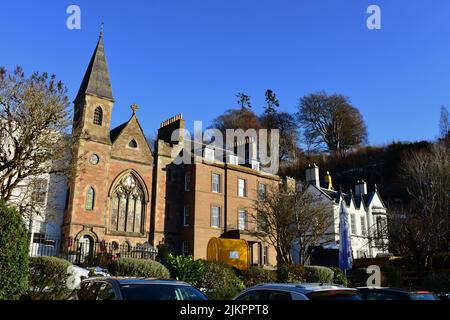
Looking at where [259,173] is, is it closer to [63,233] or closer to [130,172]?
[130,172]

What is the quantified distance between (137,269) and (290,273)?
8.44m

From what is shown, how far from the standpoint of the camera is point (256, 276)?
22.0m

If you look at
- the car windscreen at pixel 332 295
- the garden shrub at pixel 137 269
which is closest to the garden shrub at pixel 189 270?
the garden shrub at pixel 137 269

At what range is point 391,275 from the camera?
23.8m

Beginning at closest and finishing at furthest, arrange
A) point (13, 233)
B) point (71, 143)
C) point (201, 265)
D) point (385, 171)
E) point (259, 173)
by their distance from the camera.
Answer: point (13, 233)
point (201, 265)
point (71, 143)
point (259, 173)
point (385, 171)

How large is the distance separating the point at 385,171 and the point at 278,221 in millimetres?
42094

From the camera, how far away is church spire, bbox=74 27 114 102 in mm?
35375

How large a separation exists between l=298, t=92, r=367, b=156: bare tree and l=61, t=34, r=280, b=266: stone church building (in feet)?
128

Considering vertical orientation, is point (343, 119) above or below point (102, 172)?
above

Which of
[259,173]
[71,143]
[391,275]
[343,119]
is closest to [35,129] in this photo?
[71,143]

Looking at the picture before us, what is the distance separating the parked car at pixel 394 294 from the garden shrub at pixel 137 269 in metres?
10.5

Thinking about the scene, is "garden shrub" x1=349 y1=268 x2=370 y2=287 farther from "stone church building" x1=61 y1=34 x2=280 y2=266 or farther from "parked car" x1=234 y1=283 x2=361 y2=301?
"parked car" x1=234 y1=283 x2=361 y2=301

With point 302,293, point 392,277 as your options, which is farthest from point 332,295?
point 392,277

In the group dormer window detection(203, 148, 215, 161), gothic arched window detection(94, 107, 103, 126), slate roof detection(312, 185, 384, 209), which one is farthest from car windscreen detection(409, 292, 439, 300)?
slate roof detection(312, 185, 384, 209)
